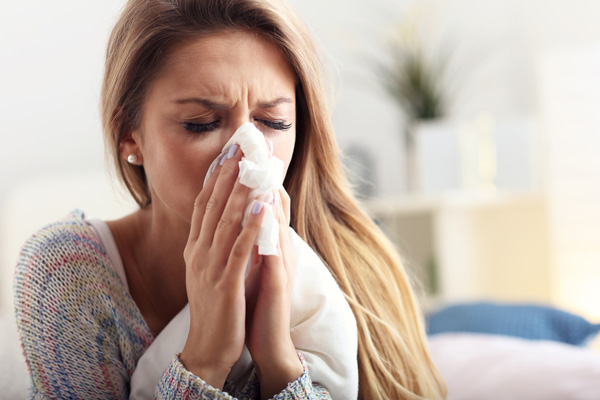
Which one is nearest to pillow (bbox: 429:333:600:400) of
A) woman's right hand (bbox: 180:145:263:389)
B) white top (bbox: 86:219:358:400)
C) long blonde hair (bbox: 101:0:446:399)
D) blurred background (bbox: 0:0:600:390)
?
long blonde hair (bbox: 101:0:446:399)

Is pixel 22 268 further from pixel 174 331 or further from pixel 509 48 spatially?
pixel 509 48

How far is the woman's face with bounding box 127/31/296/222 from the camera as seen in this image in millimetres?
915

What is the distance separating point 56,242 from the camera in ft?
3.55

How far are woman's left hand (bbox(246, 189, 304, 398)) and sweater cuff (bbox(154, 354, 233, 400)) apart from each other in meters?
→ 0.08

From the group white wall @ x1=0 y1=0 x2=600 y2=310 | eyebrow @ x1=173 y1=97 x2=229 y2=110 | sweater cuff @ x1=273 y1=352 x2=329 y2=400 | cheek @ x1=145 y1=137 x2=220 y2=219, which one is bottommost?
sweater cuff @ x1=273 y1=352 x2=329 y2=400

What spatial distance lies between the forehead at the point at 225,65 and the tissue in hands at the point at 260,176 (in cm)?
8

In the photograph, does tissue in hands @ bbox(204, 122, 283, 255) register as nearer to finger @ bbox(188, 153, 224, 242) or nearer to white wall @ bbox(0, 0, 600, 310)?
finger @ bbox(188, 153, 224, 242)

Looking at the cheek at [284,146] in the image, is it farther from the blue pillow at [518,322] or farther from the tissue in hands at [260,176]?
the blue pillow at [518,322]

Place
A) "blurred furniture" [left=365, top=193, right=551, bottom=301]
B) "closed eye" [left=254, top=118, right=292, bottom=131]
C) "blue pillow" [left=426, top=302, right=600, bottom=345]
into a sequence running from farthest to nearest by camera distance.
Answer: "blurred furniture" [left=365, top=193, right=551, bottom=301], "blue pillow" [left=426, top=302, right=600, bottom=345], "closed eye" [left=254, top=118, right=292, bottom=131]

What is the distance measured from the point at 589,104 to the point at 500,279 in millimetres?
1064

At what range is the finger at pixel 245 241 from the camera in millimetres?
835

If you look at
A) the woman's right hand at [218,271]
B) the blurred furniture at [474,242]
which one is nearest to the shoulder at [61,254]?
the woman's right hand at [218,271]

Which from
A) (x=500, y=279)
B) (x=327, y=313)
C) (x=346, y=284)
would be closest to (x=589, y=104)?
(x=500, y=279)

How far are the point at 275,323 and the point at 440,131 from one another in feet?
7.13
